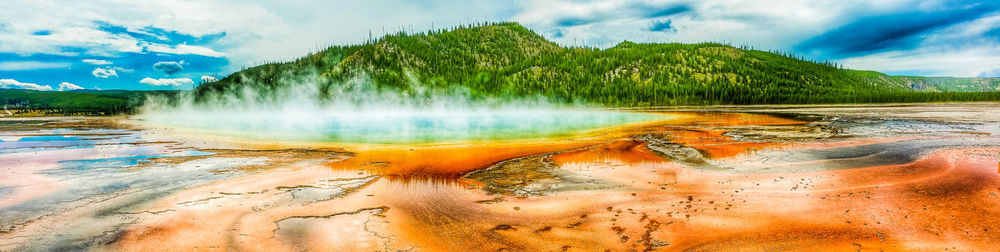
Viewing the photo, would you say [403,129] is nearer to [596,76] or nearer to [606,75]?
[596,76]

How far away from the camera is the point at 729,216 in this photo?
284 inches

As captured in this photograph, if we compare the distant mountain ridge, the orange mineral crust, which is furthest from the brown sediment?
the distant mountain ridge

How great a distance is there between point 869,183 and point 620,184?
515 cm

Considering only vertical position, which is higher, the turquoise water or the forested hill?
the forested hill

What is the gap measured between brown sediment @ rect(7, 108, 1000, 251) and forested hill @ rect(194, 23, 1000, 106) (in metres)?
112

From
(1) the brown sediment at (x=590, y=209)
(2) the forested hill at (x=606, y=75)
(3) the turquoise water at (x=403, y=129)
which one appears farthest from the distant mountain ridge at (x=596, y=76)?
(1) the brown sediment at (x=590, y=209)

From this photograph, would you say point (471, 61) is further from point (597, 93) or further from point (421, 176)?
point (421, 176)

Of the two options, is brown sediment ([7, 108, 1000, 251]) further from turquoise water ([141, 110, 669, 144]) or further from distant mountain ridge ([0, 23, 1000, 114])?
distant mountain ridge ([0, 23, 1000, 114])

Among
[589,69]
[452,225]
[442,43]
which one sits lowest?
[452,225]

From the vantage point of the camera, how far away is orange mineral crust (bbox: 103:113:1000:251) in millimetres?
6145

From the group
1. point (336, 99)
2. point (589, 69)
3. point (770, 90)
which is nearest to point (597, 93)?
point (589, 69)

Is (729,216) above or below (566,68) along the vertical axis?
below

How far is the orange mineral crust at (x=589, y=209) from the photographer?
20.2 ft

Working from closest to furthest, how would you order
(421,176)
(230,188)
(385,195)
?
(385,195), (230,188), (421,176)
